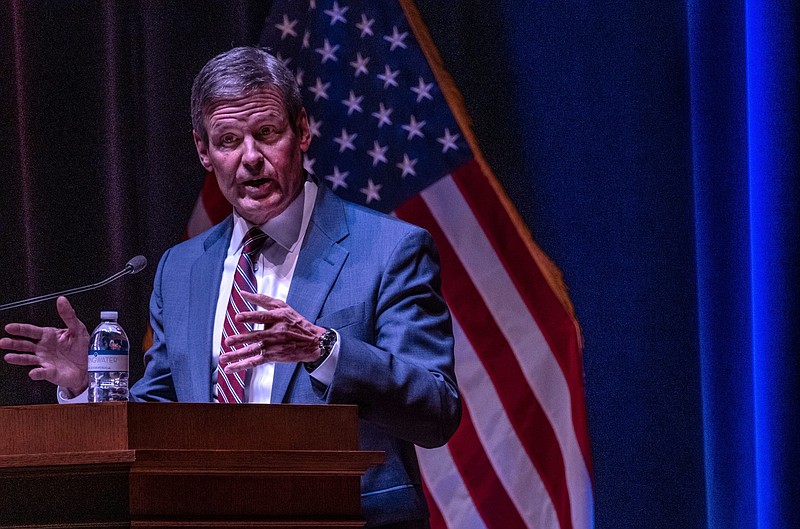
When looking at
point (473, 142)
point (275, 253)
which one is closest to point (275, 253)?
point (275, 253)

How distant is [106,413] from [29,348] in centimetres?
79

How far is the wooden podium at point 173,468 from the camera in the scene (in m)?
1.63

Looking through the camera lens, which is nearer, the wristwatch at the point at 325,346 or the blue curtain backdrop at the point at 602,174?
the wristwatch at the point at 325,346

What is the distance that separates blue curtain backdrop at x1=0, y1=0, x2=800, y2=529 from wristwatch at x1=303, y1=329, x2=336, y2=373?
5.20ft

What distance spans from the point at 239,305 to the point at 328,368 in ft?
1.68

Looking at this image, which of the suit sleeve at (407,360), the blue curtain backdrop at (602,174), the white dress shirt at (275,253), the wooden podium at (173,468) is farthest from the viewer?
the blue curtain backdrop at (602,174)

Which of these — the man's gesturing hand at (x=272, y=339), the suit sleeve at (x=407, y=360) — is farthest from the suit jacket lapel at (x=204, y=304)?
the man's gesturing hand at (x=272, y=339)

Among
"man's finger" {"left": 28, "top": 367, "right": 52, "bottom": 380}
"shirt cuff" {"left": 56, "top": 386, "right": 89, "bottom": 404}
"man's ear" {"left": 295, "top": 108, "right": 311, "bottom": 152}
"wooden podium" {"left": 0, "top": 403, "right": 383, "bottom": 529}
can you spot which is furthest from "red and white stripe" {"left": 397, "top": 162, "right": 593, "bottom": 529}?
"wooden podium" {"left": 0, "top": 403, "right": 383, "bottom": 529}

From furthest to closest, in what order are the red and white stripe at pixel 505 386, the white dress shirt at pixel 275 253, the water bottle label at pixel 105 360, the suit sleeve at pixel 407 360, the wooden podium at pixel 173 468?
the red and white stripe at pixel 505 386, the white dress shirt at pixel 275 253, the suit sleeve at pixel 407 360, the water bottle label at pixel 105 360, the wooden podium at pixel 173 468

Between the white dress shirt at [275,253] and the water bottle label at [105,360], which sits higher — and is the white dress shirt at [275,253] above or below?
above

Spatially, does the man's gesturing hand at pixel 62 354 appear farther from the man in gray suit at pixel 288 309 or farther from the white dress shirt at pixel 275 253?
the white dress shirt at pixel 275 253

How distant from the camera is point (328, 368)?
6.88 feet

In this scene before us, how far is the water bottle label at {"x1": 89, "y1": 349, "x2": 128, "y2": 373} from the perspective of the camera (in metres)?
2.00

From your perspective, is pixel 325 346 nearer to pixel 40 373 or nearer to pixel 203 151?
pixel 40 373
